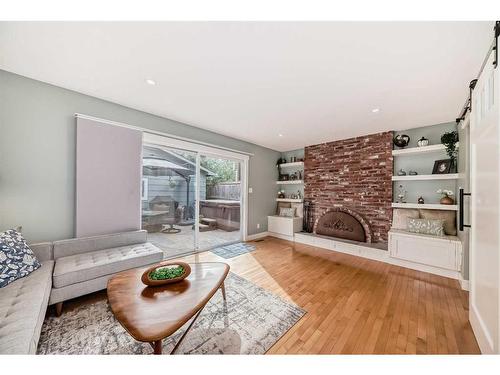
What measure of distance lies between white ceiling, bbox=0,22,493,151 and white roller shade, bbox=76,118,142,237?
0.51 metres

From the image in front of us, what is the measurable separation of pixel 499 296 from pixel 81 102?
14.1 feet

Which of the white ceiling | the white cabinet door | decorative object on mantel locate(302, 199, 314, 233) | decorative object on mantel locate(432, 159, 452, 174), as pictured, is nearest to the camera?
the white cabinet door

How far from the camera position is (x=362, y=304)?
6.72ft

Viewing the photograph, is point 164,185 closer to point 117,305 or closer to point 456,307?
point 117,305

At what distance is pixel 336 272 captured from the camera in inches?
113

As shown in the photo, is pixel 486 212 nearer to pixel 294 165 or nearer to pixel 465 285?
pixel 465 285

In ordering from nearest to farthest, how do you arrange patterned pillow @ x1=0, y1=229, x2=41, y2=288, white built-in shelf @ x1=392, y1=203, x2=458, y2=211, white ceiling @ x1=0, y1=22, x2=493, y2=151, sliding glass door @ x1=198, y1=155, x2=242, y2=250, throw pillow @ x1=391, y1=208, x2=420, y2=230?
1. white ceiling @ x1=0, y1=22, x2=493, y2=151
2. patterned pillow @ x1=0, y1=229, x2=41, y2=288
3. white built-in shelf @ x1=392, y1=203, x2=458, y2=211
4. throw pillow @ x1=391, y1=208, x2=420, y2=230
5. sliding glass door @ x1=198, y1=155, x2=242, y2=250

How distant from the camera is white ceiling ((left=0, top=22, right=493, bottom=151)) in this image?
4.58 ft

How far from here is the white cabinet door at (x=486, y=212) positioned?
1.18m

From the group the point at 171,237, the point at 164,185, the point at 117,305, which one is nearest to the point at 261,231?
the point at 171,237

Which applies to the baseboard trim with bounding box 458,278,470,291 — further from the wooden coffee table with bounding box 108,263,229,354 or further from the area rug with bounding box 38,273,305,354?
the wooden coffee table with bounding box 108,263,229,354

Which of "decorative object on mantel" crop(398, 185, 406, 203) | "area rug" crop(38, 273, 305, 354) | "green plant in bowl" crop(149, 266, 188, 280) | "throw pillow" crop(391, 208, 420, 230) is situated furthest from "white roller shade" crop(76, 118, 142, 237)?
"decorative object on mantel" crop(398, 185, 406, 203)

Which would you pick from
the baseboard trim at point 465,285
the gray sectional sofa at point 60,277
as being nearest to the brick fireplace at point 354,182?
the baseboard trim at point 465,285

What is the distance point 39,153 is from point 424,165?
5.81m
